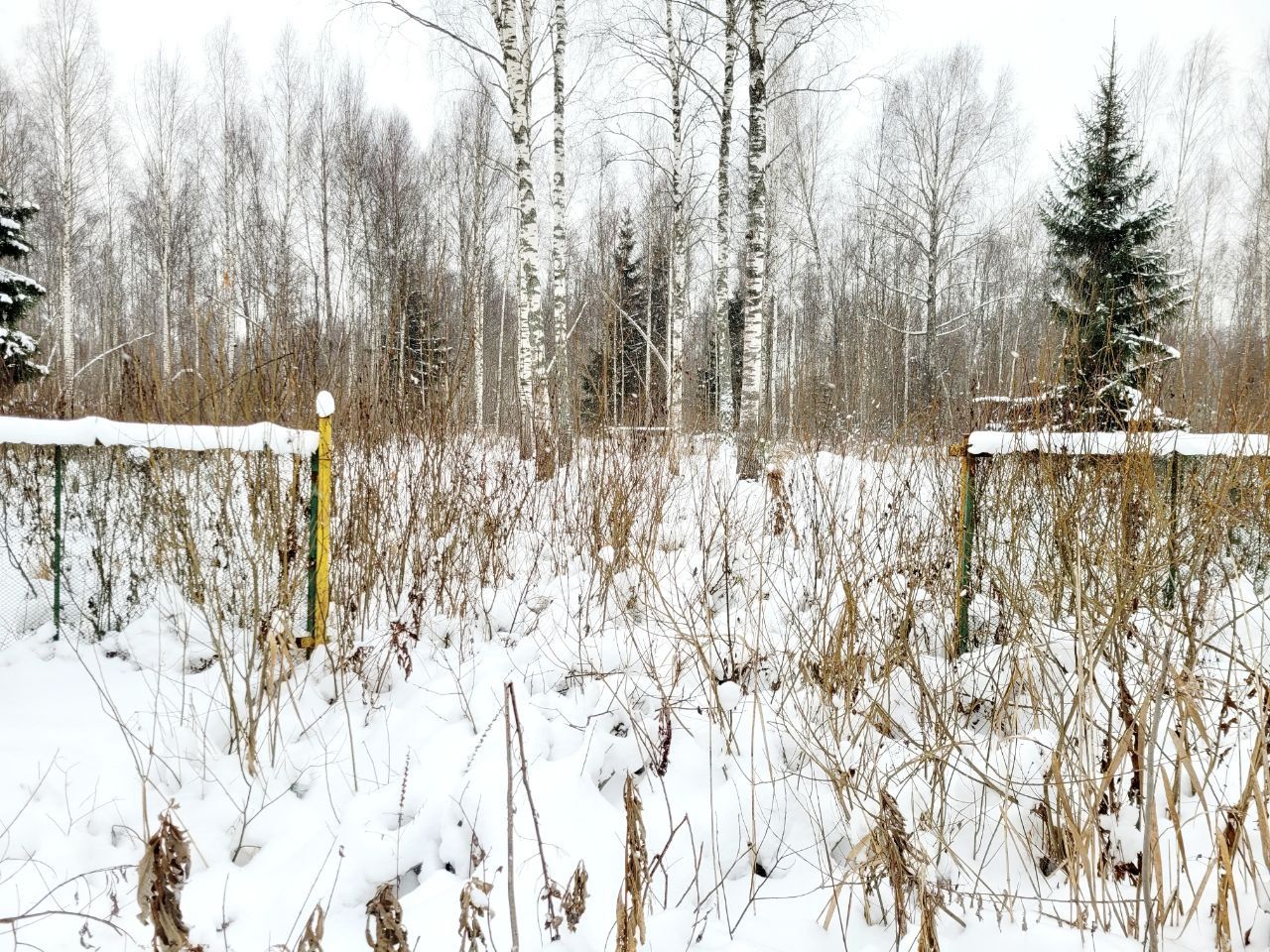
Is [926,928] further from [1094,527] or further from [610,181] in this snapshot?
[610,181]

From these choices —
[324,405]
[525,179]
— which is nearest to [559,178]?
[525,179]

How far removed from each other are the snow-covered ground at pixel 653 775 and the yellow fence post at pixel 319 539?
0.27 feet

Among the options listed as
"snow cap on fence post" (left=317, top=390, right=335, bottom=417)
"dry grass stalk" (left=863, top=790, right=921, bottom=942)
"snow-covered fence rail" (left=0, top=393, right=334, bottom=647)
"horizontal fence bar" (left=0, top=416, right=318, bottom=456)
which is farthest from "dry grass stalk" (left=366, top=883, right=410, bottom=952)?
"snow cap on fence post" (left=317, top=390, right=335, bottom=417)

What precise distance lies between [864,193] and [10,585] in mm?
19697

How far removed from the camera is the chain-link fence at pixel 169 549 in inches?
82.7

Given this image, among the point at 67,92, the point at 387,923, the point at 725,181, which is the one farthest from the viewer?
the point at 67,92

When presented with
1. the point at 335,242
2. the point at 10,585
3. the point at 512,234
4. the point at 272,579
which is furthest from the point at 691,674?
the point at 335,242

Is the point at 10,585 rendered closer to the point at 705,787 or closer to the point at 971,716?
the point at 705,787

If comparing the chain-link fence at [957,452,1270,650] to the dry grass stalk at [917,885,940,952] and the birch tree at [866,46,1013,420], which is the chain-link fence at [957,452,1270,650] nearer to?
the dry grass stalk at [917,885,940,952]

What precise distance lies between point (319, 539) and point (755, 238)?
571 cm

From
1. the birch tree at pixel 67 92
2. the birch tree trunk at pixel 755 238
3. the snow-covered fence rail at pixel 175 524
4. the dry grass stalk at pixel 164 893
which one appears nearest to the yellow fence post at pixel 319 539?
the snow-covered fence rail at pixel 175 524

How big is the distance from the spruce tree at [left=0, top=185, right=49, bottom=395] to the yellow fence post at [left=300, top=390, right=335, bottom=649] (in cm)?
732

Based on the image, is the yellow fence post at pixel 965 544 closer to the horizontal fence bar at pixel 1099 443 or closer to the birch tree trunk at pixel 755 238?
the horizontal fence bar at pixel 1099 443

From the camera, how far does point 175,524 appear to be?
7.02 feet
